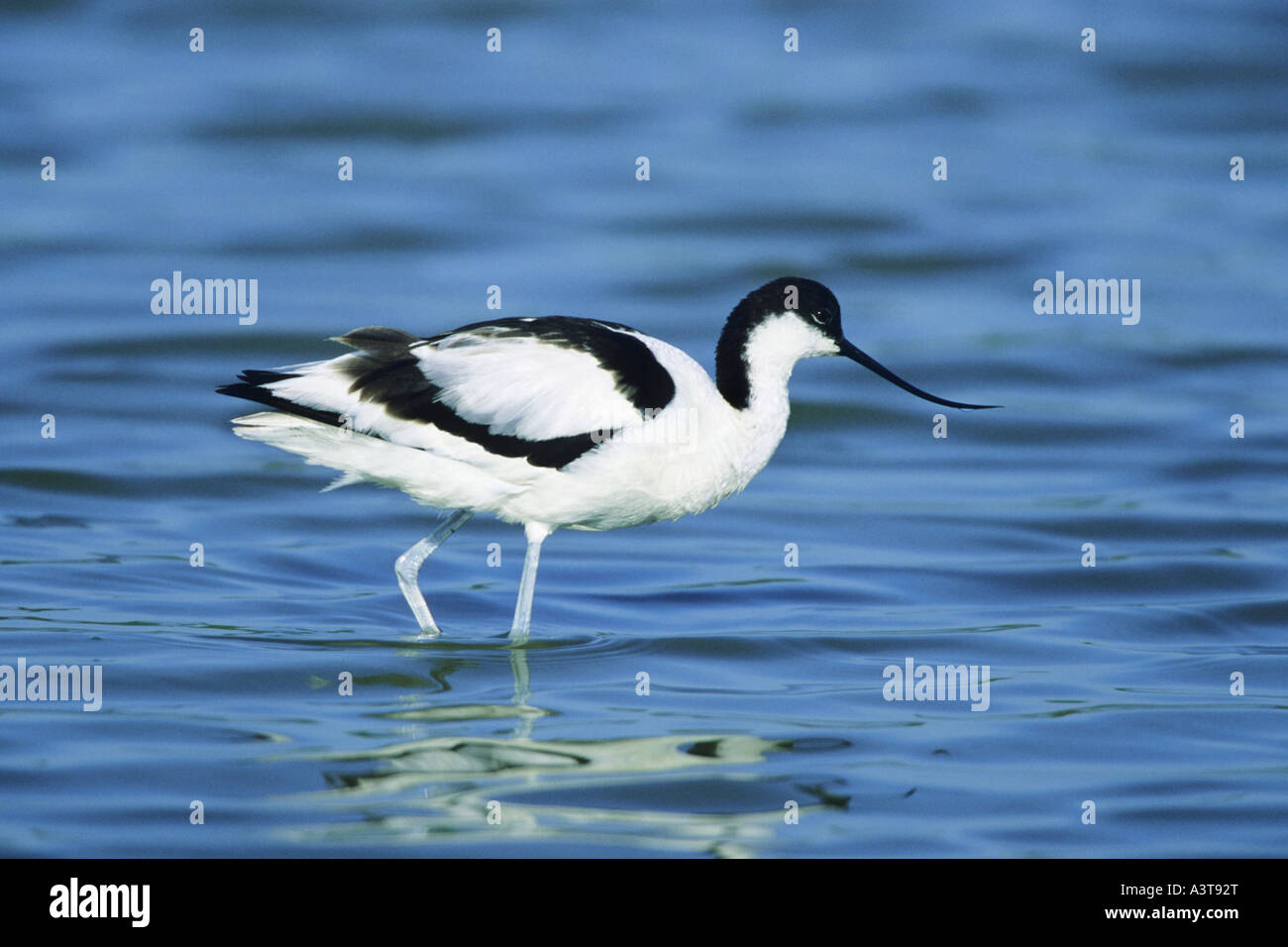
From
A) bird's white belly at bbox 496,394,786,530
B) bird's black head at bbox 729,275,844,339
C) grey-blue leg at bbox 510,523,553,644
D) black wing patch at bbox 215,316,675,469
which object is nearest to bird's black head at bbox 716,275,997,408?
bird's black head at bbox 729,275,844,339

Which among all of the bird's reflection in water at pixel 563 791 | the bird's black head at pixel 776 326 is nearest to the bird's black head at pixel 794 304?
the bird's black head at pixel 776 326

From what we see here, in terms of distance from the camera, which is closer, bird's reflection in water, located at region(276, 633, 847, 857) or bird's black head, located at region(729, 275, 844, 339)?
bird's reflection in water, located at region(276, 633, 847, 857)

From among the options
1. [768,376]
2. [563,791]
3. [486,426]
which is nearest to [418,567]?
[486,426]

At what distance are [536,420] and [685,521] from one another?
357 cm

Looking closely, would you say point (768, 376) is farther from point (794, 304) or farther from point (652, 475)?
point (652, 475)

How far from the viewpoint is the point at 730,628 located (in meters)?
8.85

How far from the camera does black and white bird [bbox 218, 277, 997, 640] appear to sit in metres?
7.93

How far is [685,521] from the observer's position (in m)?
11.4

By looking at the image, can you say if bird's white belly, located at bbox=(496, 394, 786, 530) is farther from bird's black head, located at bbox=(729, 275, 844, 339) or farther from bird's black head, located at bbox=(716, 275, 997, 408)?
bird's black head, located at bbox=(729, 275, 844, 339)

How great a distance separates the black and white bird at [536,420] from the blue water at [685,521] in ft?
2.53

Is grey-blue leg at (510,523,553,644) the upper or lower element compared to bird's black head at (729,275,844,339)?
lower

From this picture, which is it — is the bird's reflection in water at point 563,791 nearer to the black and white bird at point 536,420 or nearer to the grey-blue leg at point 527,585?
the grey-blue leg at point 527,585

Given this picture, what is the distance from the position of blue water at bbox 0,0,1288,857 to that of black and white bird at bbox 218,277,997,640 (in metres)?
0.77
